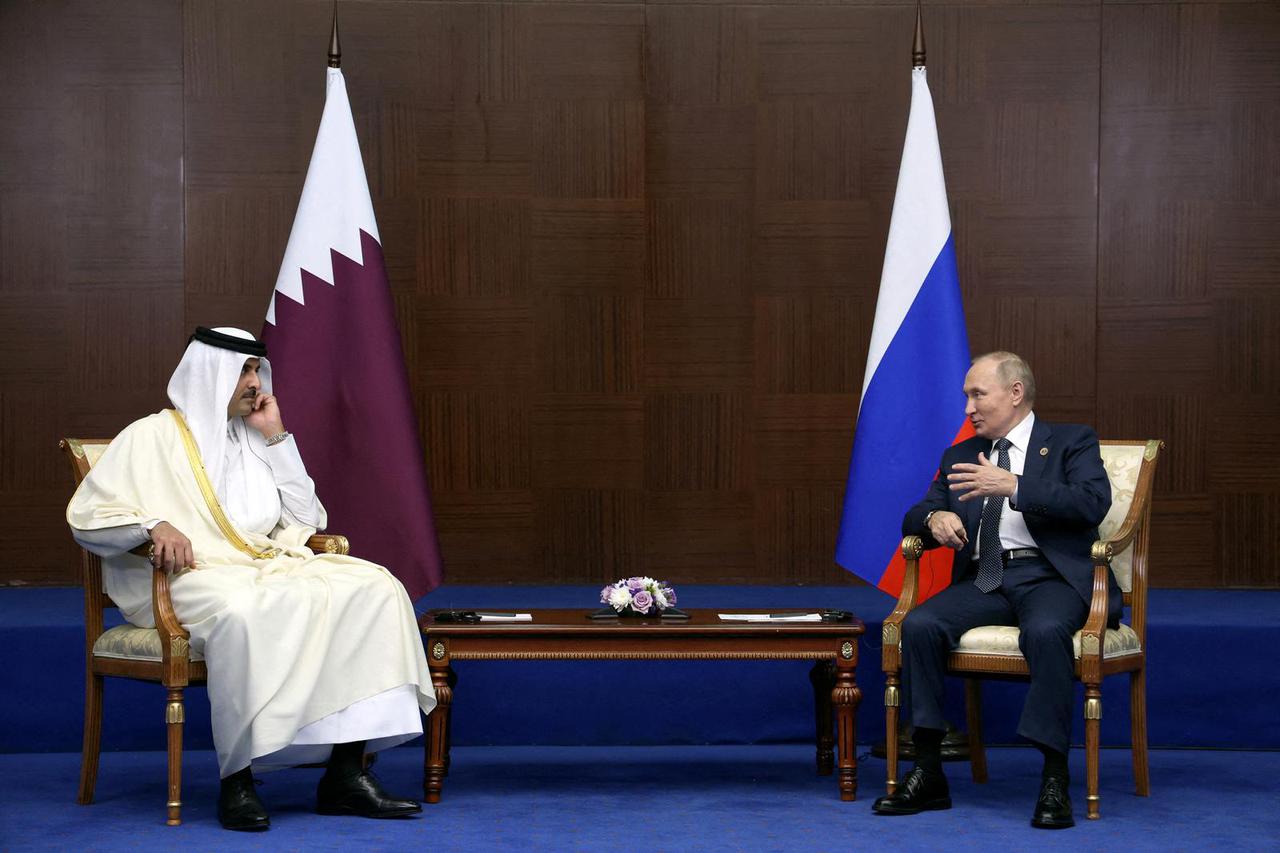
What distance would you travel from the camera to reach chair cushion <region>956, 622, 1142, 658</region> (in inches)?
157

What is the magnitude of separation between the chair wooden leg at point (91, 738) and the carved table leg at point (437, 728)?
939mm

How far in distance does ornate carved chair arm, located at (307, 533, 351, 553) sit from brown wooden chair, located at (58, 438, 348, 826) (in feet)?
2.03

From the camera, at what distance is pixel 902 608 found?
420cm

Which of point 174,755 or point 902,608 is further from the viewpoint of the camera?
point 902,608

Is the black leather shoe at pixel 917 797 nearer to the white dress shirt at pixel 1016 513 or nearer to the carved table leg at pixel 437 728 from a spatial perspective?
the white dress shirt at pixel 1016 513

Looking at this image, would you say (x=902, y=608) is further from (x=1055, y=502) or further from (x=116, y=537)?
(x=116, y=537)

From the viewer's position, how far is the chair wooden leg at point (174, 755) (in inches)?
150

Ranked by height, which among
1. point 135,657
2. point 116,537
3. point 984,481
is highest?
point 984,481

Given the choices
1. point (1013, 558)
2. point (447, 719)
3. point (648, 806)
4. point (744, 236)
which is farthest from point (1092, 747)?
point (744, 236)

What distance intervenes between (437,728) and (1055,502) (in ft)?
Result: 6.03

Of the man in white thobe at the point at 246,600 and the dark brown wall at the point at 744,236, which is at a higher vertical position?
the dark brown wall at the point at 744,236

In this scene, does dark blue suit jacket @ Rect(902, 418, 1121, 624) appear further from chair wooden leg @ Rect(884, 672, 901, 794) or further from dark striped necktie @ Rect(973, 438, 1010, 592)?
chair wooden leg @ Rect(884, 672, 901, 794)

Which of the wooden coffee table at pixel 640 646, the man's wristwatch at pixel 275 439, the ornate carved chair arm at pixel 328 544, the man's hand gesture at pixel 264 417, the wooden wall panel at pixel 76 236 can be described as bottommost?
the wooden coffee table at pixel 640 646

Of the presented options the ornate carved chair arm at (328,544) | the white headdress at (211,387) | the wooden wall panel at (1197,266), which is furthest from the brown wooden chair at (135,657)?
the wooden wall panel at (1197,266)
